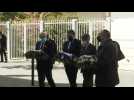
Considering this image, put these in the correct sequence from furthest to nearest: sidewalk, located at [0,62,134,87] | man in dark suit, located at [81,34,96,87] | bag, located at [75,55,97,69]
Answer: sidewalk, located at [0,62,134,87], man in dark suit, located at [81,34,96,87], bag, located at [75,55,97,69]

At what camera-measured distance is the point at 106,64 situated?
7.65 metres

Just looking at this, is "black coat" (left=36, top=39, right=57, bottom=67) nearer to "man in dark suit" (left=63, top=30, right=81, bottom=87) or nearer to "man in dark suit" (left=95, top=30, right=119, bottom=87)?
"man in dark suit" (left=63, top=30, right=81, bottom=87)

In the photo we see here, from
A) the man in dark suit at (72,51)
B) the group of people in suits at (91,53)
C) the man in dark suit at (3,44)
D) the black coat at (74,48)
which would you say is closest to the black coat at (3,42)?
the man in dark suit at (3,44)

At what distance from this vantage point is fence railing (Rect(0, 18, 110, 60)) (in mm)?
19056

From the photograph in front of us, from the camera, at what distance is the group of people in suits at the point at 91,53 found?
7695 millimetres

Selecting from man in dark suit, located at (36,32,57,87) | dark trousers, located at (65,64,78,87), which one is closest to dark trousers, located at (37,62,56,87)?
man in dark suit, located at (36,32,57,87)

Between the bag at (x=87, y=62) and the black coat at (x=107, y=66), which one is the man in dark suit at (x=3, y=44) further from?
the black coat at (x=107, y=66)

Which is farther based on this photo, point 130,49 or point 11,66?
point 11,66

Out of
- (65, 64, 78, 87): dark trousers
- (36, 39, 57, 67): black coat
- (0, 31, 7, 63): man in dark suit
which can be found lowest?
(0, 31, 7, 63): man in dark suit
